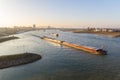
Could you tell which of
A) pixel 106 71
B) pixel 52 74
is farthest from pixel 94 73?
pixel 52 74

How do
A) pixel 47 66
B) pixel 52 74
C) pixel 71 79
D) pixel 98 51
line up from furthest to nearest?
pixel 98 51 → pixel 47 66 → pixel 52 74 → pixel 71 79

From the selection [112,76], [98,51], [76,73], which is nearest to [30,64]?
[76,73]

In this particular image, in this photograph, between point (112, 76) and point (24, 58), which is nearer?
point (112, 76)

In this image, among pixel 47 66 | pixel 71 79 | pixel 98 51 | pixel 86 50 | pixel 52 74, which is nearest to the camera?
pixel 71 79

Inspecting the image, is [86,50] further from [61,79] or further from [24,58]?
[61,79]

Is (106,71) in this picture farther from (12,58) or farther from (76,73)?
(12,58)

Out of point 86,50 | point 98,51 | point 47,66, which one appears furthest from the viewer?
point 86,50

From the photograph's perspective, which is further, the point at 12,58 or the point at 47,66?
the point at 12,58

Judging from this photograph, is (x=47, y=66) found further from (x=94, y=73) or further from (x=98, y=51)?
(x=98, y=51)

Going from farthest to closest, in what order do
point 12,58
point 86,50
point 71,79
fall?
point 86,50, point 12,58, point 71,79
